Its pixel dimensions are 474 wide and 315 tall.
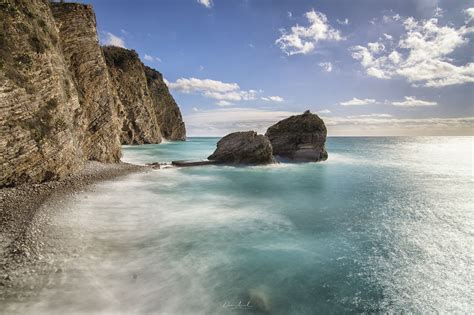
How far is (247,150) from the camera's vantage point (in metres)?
35.0

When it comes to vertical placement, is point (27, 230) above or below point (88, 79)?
below

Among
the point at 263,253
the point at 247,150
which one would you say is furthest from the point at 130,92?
the point at 263,253

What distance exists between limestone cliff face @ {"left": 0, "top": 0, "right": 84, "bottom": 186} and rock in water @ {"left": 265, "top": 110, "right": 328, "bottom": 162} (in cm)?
2960

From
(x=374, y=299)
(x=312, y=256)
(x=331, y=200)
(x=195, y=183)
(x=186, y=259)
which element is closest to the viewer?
(x=374, y=299)

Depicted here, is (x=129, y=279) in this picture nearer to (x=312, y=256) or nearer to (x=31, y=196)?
(x=312, y=256)

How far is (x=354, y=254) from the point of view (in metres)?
10.3

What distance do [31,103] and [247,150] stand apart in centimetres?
2358

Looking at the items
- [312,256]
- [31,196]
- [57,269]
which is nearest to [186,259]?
[57,269]

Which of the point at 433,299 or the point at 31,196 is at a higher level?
the point at 31,196

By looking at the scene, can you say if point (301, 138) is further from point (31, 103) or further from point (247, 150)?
point (31, 103)

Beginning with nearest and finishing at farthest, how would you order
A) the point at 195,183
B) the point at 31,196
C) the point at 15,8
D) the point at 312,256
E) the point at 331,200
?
the point at 312,256 → the point at 31,196 → the point at 15,8 → the point at 331,200 → the point at 195,183

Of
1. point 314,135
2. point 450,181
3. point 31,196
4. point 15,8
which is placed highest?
point 15,8

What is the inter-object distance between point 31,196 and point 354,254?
1522 centimetres

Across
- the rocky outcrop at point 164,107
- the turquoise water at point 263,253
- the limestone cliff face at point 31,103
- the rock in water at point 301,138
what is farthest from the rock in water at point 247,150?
the rocky outcrop at point 164,107
